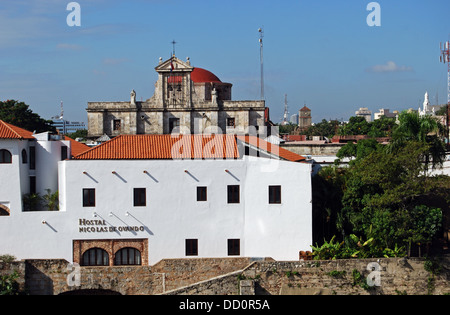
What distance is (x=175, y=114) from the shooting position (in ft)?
234

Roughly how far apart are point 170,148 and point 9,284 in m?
12.9

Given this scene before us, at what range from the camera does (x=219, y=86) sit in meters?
77.1

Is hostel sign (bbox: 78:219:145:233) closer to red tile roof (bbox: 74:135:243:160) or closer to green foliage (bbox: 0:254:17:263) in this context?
red tile roof (bbox: 74:135:243:160)

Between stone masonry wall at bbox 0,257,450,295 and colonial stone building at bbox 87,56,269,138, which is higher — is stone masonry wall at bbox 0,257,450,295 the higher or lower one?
the lower one

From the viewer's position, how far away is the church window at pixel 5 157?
42.8 metres

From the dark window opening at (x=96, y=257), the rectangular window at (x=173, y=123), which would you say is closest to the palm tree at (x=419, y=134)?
the dark window opening at (x=96, y=257)

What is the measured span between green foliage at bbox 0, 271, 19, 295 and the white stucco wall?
2375mm

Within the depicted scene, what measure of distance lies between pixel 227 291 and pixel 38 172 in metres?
15.4

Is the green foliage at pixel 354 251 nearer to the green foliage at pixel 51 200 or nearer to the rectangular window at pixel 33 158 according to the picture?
the green foliage at pixel 51 200

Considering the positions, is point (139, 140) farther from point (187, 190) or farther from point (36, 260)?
point (36, 260)

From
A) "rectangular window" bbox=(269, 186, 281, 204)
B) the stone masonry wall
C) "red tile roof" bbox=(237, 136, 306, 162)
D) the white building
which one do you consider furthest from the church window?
"rectangular window" bbox=(269, 186, 281, 204)

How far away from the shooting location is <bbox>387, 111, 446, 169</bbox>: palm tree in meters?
46.9

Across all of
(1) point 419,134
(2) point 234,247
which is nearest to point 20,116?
(2) point 234,247
